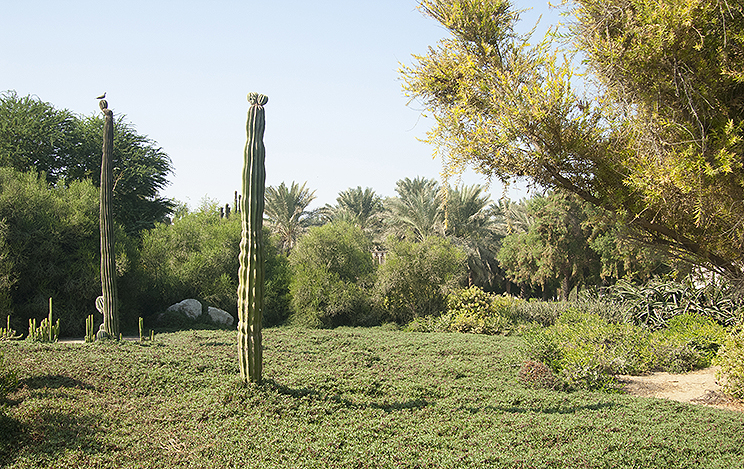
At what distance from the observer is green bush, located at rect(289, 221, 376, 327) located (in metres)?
14.0

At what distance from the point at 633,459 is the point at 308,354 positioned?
18.0 feet

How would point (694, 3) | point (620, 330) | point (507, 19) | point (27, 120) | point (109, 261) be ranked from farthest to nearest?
1. point (27, 120)
2. point (109, 261)
3. point (620, 330)
4. point (507, 19)
5. point (694, 3)

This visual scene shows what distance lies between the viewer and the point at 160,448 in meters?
4.06

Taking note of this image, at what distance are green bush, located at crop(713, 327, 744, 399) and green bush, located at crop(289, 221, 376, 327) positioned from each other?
30.9ft

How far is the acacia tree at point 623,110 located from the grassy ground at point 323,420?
2.03 metres

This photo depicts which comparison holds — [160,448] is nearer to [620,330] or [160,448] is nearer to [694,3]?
[694,3]

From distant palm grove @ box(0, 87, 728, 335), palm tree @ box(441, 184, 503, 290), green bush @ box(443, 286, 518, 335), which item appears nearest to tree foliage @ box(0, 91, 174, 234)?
distant palm grove @ box(0, 87, 728, 335)

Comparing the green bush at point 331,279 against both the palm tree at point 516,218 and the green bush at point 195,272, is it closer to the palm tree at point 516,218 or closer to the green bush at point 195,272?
the green bush at point 195,272

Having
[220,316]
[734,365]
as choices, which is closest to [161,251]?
[220,316]

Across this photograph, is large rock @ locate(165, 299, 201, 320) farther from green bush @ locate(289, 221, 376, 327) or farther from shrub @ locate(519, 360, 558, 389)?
shrub @ locate(519, 360, 558, 389)

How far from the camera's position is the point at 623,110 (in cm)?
485

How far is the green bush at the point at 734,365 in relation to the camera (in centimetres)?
597

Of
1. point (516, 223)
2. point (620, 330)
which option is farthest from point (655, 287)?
point (516, 223)

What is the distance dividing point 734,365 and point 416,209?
58.3ft
